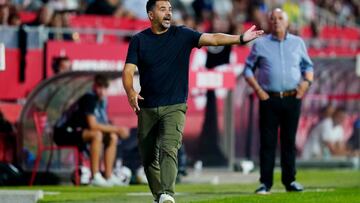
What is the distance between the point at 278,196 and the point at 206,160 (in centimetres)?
949

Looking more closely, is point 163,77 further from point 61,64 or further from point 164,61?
point 61,64

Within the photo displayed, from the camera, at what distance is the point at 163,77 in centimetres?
1302

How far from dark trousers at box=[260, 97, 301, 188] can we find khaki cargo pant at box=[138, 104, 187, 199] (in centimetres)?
311

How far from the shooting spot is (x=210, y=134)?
24.1 meters

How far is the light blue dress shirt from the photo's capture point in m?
16.1

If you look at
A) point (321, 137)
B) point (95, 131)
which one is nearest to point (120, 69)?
point (95, 131)

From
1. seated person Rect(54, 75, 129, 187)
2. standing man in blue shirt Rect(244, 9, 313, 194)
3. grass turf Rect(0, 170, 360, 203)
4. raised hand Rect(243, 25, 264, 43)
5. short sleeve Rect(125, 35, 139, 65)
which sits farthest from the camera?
seated person Rect(54, 75, 129, 187)

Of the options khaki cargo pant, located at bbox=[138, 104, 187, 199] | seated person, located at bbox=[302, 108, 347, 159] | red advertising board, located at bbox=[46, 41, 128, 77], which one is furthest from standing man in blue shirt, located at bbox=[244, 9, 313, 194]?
seated person, located at bbox=[302, 108, 347, 159]

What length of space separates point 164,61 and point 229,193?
410 centimetres

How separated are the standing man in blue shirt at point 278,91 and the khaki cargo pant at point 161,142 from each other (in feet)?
10.0

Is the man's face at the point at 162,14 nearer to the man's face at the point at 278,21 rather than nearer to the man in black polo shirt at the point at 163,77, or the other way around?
the man in black polo shirt at the point at 163,77

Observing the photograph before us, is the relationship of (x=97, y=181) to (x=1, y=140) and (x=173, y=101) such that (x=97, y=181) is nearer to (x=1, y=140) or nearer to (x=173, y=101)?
(x=1, y=140)

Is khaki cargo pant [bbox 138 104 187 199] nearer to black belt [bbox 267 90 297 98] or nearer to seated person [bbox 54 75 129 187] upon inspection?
black belt [bbox 267 90 297 98]

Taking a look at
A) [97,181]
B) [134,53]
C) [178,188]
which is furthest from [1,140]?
[134,53]
